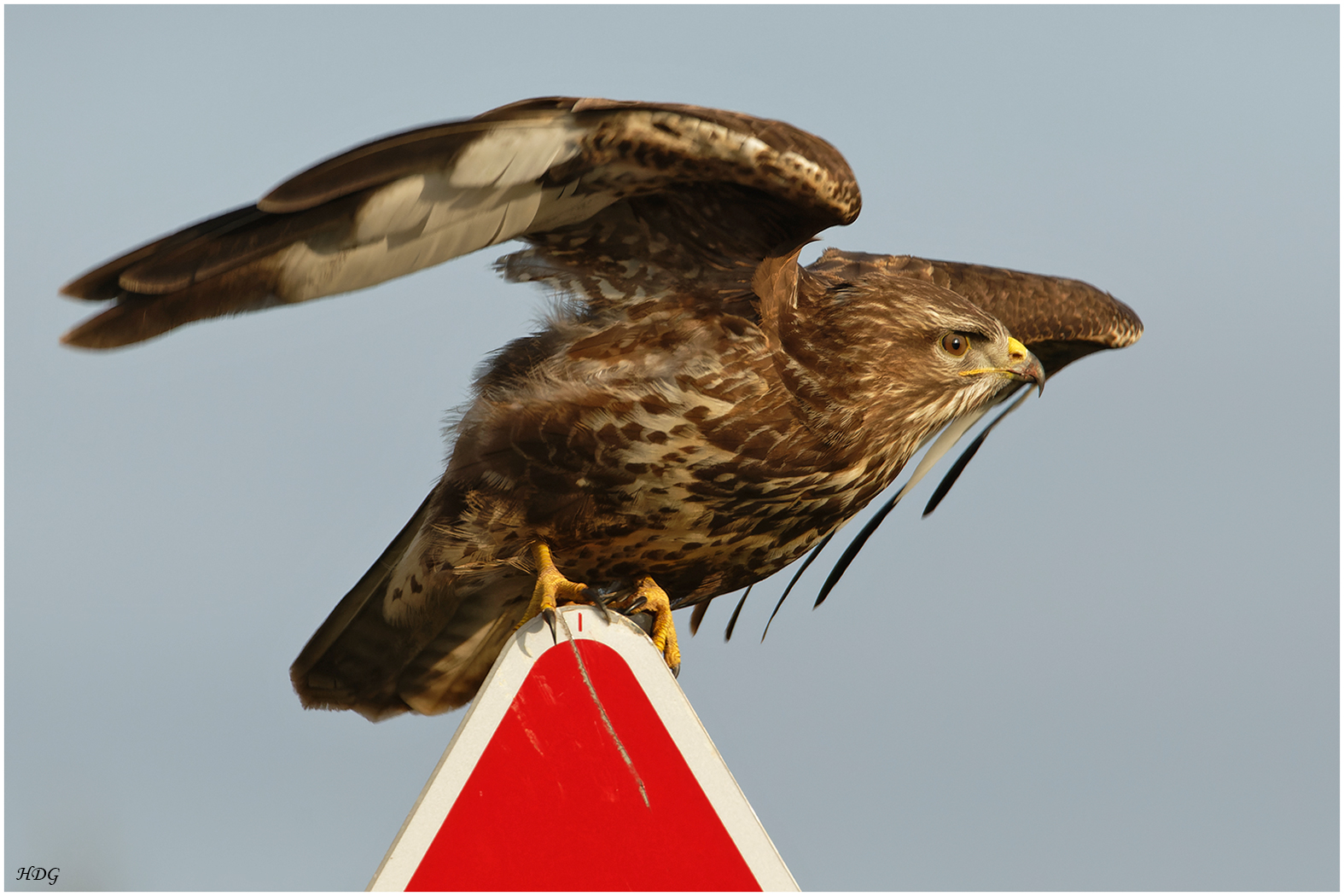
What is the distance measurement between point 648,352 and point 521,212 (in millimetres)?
634

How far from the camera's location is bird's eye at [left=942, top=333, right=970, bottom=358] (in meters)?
4.28

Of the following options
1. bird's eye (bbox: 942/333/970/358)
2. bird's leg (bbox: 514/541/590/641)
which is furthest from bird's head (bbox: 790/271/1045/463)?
bird's leg (bbox: 514/541/590/641)

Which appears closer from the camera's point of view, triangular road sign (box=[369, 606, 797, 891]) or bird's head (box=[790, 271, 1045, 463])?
triangular road sign (box=[369, 606, 797, 891])

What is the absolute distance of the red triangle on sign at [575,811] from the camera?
239cm

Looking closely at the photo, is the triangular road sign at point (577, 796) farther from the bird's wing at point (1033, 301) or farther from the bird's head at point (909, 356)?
the bird's wing at point (1033, 301)

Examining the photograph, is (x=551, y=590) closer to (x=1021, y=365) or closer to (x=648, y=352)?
(x=648, y=352)

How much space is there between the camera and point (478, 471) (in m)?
4.01

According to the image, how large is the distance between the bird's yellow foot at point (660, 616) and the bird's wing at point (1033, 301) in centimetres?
177

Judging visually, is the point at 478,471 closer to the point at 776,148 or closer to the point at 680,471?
the point at 680,471

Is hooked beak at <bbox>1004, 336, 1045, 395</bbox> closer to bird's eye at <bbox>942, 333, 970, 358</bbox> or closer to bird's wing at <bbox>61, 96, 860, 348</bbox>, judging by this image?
bird's eye at <bbox>942, 333, 970, 358</bbox>

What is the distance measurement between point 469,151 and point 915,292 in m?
1.70

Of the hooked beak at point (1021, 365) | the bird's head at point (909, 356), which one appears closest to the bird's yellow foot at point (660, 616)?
the bird's head at point (909, 356)

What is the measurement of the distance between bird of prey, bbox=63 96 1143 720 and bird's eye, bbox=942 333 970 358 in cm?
1

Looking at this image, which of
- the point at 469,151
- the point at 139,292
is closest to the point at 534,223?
the point at 469,151
